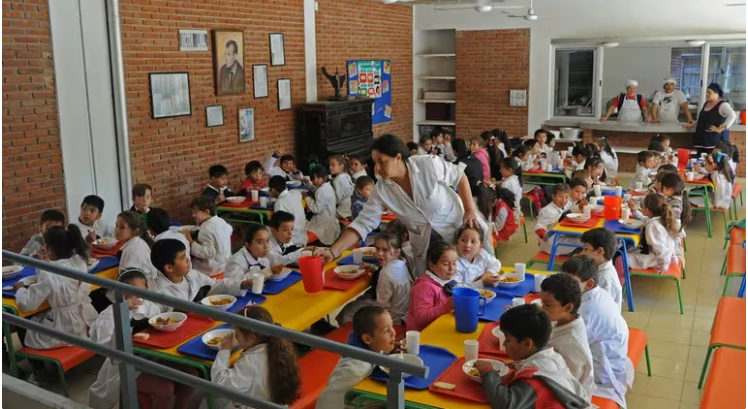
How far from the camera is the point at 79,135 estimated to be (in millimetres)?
8578

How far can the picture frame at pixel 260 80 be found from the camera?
11.4m

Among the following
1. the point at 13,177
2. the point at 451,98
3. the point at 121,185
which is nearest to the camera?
the point at 13,177

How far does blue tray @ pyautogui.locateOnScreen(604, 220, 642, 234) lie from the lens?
6887 mm

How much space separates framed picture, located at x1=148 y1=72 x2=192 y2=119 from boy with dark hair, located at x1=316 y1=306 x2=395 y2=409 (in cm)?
669

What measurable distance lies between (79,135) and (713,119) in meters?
11.1

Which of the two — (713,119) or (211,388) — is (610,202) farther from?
(713,119)

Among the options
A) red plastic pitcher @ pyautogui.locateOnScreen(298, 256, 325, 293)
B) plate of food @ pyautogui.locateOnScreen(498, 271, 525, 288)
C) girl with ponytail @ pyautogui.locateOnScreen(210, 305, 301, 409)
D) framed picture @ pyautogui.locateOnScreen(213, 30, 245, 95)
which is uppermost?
framed picture @ pyautogui.locateOnScreen(213, 30, 245, 95)

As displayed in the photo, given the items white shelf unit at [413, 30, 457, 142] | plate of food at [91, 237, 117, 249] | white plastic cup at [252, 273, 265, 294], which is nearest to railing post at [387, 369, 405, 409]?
white plastic cup at [252, 273, 265, 294]

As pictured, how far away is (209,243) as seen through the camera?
6.61 metres

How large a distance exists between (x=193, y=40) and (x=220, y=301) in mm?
6457

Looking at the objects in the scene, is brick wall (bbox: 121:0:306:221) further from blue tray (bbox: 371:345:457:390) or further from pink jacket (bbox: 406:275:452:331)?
blue tray (bbox: 371:345:457:390)

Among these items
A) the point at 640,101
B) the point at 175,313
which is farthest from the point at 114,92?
the point at 640,101

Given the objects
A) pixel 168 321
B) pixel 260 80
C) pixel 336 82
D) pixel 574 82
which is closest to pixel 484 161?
pixel 336 82

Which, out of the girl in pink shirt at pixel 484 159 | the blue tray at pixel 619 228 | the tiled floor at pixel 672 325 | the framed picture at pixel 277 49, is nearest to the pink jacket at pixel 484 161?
the girl in pink shirt at pixel 484 159
